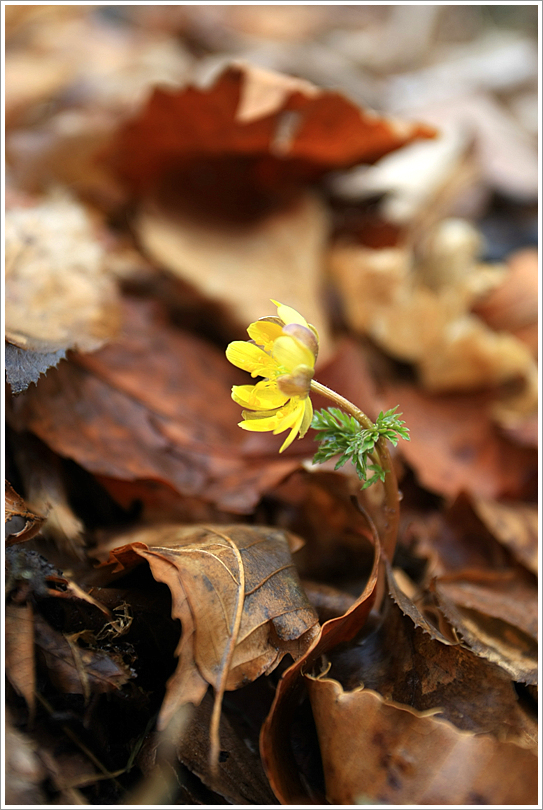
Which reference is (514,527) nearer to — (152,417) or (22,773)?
(152,417)

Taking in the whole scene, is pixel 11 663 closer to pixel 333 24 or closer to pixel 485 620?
pixel 485 620

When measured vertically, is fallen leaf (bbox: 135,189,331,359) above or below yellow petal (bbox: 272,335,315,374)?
below

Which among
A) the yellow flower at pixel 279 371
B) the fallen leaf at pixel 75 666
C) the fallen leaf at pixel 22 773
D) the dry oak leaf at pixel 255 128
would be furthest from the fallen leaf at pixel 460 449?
the fallen leaf at pixel 22 773

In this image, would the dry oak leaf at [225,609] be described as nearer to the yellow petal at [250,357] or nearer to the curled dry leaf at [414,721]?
the curled dry leaf at [414,721]

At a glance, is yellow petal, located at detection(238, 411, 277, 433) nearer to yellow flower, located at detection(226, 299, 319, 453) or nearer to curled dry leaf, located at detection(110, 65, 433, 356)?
yellow flower, located at detection(226, 299, 319, 453)

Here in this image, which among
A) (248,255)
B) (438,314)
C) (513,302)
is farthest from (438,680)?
(513,302)

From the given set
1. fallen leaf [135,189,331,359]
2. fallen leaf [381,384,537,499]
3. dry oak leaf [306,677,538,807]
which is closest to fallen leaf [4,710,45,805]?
dry oak leaf [306,677,538,807]
